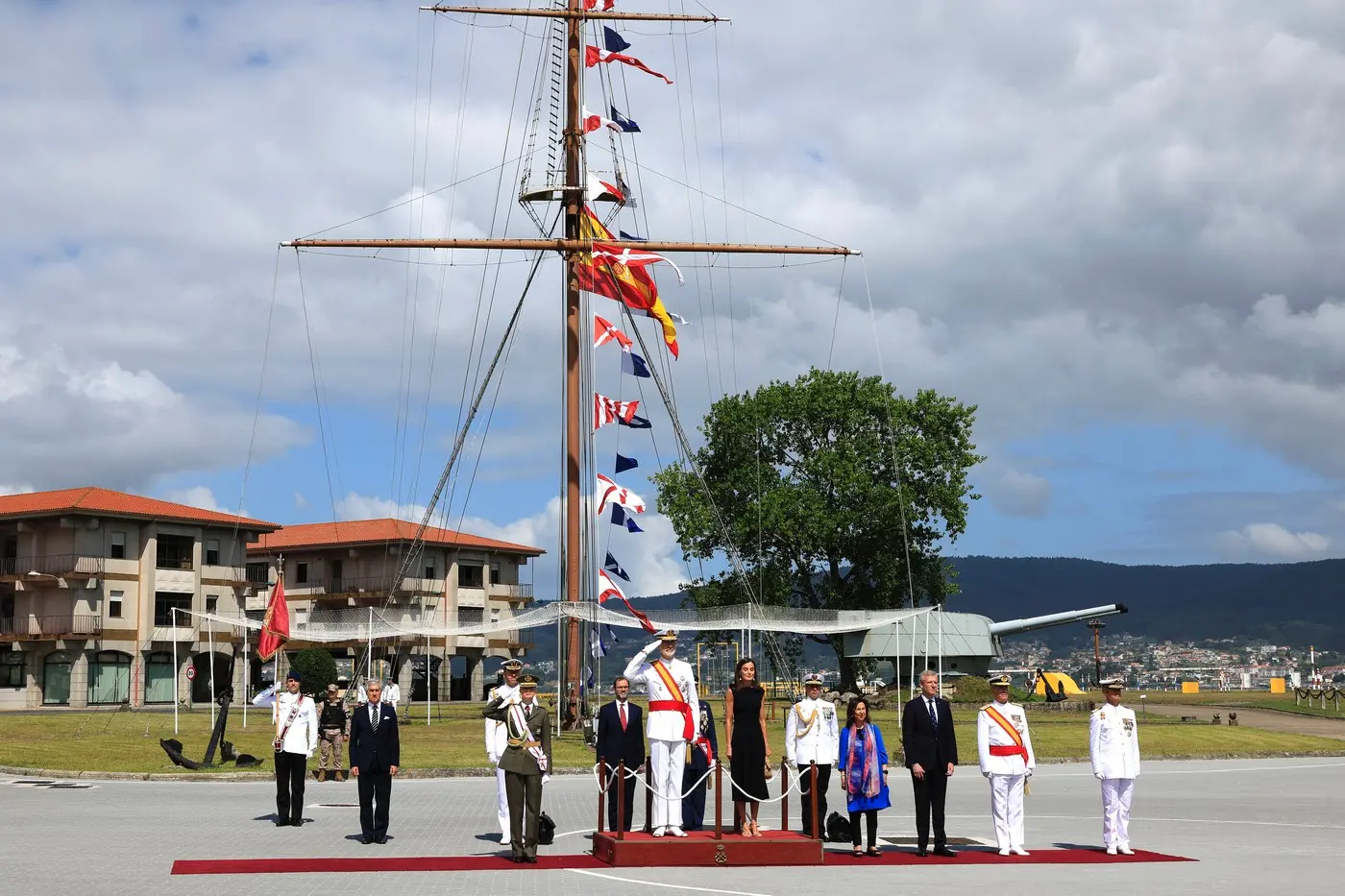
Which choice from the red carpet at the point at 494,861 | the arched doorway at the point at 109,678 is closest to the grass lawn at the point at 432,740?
the red carpet at the point at 494,861

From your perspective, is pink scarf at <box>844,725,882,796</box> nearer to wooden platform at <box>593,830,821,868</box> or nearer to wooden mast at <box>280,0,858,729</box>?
wooden platform at <box>593,830,821,868</box>

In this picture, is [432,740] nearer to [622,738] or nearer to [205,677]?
[622,738]

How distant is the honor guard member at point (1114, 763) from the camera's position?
15.9 meters

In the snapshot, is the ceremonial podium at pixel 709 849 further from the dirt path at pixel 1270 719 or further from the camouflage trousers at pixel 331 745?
the dirt path at pixel 1270 719

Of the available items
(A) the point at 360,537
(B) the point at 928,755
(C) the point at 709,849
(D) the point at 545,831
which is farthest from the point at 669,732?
(A) the point at 360,537

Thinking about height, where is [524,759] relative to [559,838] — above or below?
above

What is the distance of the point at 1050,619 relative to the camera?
6969 cm

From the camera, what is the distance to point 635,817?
1975 cm

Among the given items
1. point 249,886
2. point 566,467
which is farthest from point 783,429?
point 249,886

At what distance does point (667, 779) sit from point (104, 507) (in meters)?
62.4

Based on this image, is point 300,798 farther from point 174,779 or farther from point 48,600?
point 48,600

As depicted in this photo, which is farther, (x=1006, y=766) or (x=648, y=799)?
(x=648, y=799)

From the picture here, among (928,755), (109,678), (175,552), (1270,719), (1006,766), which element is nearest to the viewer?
(1006,766)

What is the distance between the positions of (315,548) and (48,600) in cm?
1875
